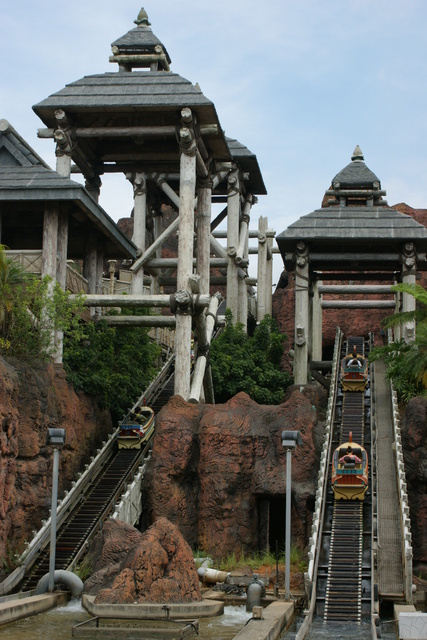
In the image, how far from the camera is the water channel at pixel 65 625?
18859mm

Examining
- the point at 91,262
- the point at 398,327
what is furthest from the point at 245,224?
the point at 91,262

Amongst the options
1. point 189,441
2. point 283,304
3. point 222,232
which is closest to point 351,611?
point 189,441

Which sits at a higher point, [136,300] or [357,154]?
[357,154]

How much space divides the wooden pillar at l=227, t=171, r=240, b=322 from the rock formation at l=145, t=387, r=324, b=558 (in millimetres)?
17753

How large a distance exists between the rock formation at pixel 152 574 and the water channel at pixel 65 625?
26.5 inches

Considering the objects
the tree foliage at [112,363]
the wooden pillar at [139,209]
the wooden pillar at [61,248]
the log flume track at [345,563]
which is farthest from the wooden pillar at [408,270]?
the wooden pillar at [61,248]

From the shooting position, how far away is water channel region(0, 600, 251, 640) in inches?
742

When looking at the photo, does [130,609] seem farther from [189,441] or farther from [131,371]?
[131,371]

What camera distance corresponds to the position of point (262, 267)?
2106 inches

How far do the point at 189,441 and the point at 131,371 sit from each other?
816cm

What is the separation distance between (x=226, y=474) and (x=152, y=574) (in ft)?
25.8

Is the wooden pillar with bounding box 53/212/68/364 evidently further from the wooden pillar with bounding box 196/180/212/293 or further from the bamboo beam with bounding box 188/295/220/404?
the wooden pillar with bounding box 196/180/212/293

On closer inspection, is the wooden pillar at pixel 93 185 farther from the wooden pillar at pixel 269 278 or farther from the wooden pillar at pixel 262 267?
the wooden pillar at pixel 269 278

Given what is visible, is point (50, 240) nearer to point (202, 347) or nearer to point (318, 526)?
point (202, 347)
